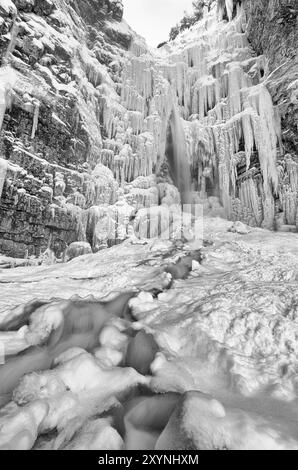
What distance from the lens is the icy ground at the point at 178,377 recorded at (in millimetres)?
2422

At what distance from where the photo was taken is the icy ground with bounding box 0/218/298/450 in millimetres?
2422

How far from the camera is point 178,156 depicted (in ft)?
77.4

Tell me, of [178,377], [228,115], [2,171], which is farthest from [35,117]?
[178,377]

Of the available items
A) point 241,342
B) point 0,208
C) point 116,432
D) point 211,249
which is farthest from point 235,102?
point 116,432

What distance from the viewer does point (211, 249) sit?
12125mm

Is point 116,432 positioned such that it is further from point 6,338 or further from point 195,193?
point 195,193

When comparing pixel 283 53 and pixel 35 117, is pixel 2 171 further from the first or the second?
pixel 283 53

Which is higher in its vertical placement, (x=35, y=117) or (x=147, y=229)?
(x=35, y=117)

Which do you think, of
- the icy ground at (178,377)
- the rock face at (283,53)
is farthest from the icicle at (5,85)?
the rock face at (283,53)

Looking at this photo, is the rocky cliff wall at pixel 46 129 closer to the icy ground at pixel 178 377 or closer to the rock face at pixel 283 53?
the icy ground at pixel 178 377

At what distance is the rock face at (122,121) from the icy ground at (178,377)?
988 centimetres

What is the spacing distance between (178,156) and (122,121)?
559cm

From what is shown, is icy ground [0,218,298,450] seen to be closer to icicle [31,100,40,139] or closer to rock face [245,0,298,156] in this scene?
icicle [31,100,40,139]

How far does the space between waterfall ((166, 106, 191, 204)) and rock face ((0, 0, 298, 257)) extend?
0.29 metres
